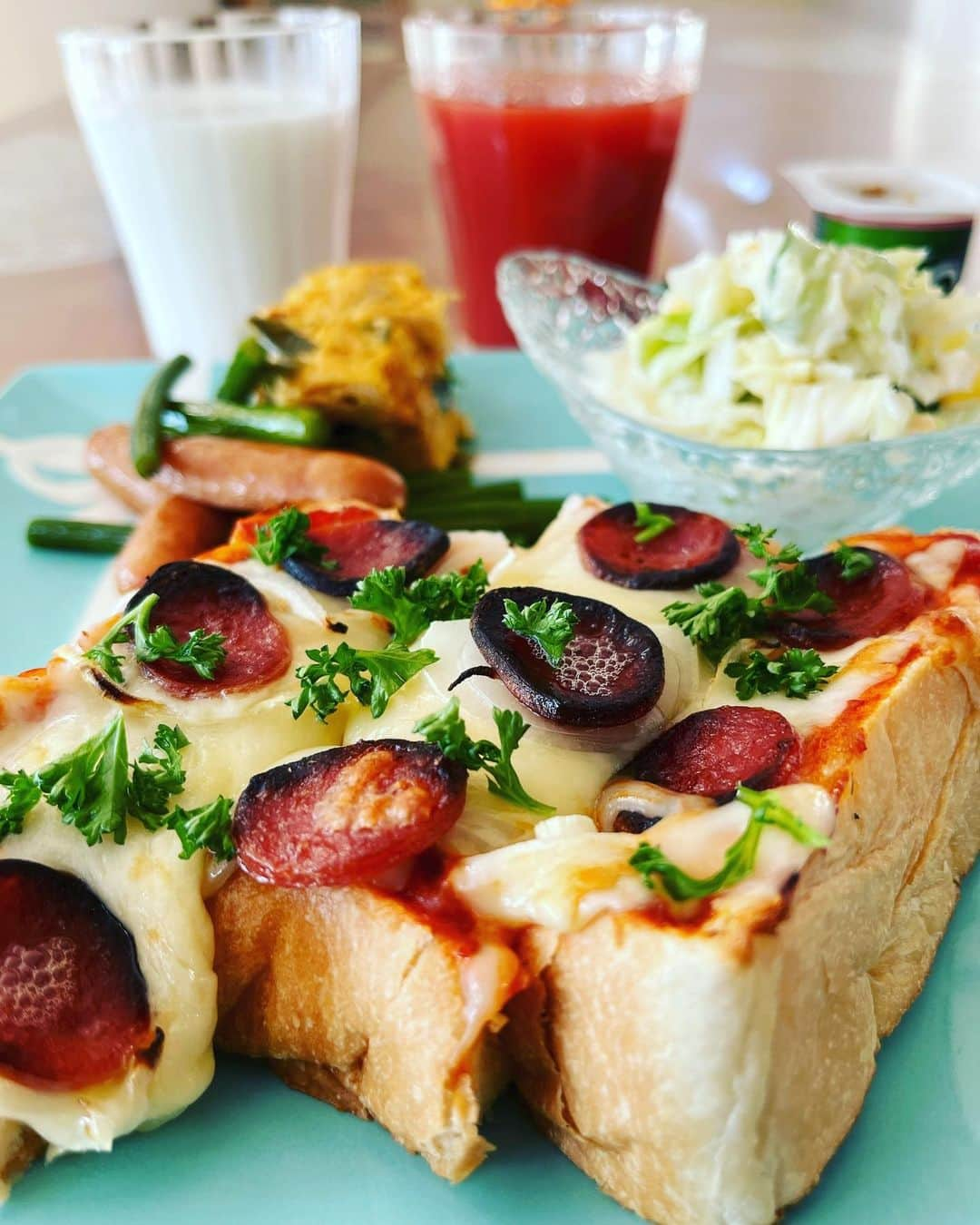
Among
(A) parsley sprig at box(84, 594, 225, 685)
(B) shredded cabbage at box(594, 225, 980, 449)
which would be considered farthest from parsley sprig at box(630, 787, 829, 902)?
(B) shredded cabbage at box(594, 225, 980, 449)

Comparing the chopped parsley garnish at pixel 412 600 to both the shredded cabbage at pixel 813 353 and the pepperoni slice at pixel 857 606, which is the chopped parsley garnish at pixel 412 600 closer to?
the pepperoni slice at pixel 857 606

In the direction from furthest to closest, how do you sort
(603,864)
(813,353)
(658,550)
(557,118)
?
(557,118)
(813,353)
(658,550)
(603,864)

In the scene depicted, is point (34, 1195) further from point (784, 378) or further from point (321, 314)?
point (321, 314)

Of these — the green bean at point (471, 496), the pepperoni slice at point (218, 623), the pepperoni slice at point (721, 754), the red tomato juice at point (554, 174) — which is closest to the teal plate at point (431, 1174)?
the pepperoni slice at point (721, 754)

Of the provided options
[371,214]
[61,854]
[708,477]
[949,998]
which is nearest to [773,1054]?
[949,998]

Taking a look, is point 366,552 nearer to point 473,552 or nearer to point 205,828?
point 473,552

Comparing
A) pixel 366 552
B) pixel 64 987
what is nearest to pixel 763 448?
pixel 366 552
